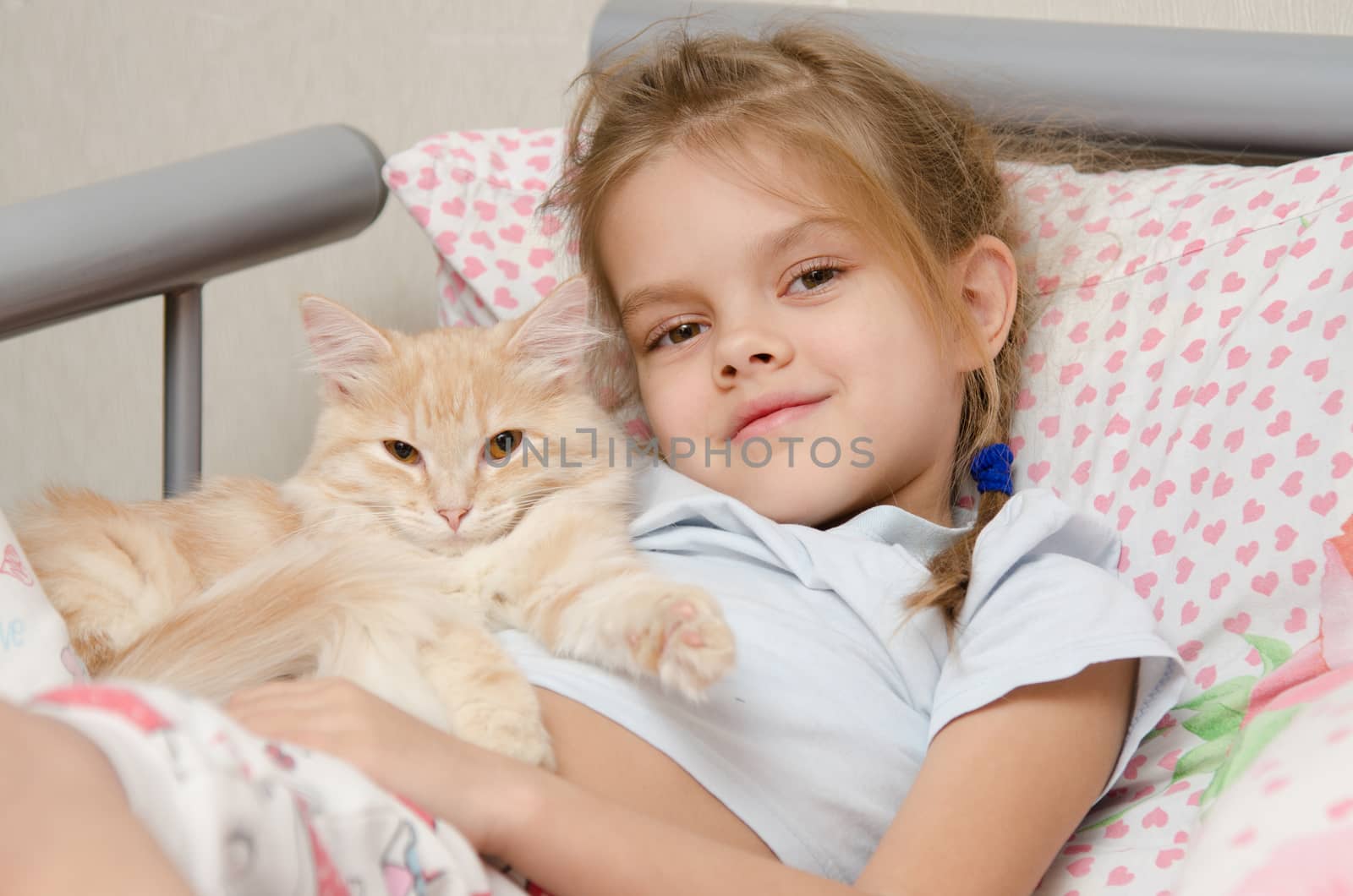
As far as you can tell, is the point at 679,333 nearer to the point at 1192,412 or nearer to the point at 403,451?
the point at 403,451

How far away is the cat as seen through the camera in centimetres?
89

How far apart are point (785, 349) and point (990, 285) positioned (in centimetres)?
31

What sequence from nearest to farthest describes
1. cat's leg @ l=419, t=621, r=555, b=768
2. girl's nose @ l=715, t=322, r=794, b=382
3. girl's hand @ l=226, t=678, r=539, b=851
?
girl's hand @ l=226, t=678, r=539, b=851
cat's leg @ l=419, t=621, r=555, b=768
girl's nose @ l=715, t=322, r=794, b=382

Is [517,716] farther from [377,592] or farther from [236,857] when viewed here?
[236,857]

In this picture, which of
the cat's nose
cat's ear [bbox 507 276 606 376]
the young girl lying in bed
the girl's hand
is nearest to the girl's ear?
the young girl lying in bed

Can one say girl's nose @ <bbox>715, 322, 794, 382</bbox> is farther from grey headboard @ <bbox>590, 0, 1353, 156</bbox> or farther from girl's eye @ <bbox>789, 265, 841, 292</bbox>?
grey headboard @ <bbox>590, 0, 1353, 156</bbox>

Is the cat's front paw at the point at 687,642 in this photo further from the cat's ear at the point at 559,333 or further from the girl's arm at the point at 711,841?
the cat's ear at the point at 559,333

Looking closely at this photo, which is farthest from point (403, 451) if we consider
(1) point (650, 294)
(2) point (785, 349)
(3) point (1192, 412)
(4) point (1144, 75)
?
(4) point (1144, 75)

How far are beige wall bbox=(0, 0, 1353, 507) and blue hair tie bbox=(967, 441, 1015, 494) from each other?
40.5 inches

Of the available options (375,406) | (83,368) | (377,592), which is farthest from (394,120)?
(377,592)

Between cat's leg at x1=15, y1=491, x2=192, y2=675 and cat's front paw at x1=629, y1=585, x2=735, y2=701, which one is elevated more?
cat's front paw at x1=629, y1=585, x2=735, y2=701

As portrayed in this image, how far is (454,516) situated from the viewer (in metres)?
1.16

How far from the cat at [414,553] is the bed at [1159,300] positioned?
0.25 meters

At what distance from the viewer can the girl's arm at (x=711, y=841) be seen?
0.76m
